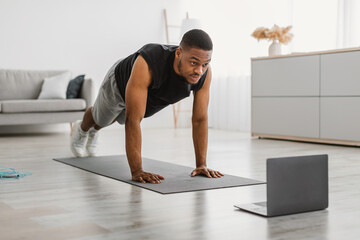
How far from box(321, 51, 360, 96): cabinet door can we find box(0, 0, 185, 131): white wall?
3.22 meters

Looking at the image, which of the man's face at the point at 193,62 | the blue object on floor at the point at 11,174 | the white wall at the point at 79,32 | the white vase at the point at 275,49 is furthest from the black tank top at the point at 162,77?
the white wall at the point at 79,32

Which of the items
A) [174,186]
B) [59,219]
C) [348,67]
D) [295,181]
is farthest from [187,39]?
[348,67]

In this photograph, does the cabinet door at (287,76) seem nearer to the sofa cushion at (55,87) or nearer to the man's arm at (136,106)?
the sofa cushion at (55,87)

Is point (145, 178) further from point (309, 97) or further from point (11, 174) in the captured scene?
point (309, 97)

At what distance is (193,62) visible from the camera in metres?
2.18

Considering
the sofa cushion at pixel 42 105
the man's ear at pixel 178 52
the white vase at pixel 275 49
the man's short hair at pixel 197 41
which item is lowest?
the sofa cushion at pixel 42 105

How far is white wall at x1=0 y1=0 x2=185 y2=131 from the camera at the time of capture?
607 centimetres

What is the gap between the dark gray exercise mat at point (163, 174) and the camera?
2.23 metres

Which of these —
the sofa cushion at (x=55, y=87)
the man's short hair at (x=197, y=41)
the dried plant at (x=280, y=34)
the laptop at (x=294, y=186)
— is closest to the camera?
the laptop at (x=294, y=186)

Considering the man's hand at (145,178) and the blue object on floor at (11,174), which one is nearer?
the man's hand at (145,178)

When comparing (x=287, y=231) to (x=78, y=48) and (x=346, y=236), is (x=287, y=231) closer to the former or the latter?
(x=346, y=236)

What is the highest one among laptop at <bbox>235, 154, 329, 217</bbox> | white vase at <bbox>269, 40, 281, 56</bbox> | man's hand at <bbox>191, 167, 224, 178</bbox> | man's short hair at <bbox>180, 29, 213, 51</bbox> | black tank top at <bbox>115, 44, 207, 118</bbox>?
white vase at <bbox>269, 40, 281, 56</bbox>

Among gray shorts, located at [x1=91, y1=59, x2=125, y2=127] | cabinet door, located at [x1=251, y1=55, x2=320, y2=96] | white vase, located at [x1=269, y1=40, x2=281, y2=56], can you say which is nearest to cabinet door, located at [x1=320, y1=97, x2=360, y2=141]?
cabinet door, located at [x1=251, y1=55, x2=320, y2=96]

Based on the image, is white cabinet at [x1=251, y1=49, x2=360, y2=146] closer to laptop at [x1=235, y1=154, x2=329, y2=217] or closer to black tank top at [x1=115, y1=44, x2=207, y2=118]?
black tank top at [x1=115, y1=44, x2=207, y2=118]
